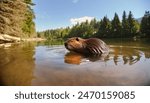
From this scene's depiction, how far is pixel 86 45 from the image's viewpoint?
1658 millimetres

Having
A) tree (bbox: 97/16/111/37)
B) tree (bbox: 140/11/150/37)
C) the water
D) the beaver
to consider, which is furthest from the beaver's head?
tree (bbox: 140/11/150/37)

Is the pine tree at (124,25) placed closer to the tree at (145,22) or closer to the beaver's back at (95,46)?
the tree at (145,22)

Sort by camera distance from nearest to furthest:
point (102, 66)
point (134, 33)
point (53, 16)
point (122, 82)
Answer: point (122, 82), point (102, 66), point (53, 16), point (134, 33)

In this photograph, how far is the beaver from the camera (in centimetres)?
163

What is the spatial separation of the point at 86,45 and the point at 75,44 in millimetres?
83

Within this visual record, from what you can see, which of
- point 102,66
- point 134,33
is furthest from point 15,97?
point 134,33

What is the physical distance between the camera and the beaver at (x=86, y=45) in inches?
64.1

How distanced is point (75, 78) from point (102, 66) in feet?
0.79

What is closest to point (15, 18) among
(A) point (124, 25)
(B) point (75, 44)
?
(B) point (75, 44)

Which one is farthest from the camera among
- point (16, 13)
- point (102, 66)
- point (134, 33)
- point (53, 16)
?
point (134, 33)

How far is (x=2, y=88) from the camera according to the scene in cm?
110

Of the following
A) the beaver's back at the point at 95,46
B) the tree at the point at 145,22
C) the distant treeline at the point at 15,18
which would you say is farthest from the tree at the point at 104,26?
the distant treeline at the point at 15,18

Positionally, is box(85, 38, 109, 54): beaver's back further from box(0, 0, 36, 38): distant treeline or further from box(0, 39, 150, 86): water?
box(0, 0, 36, 38): distant treeline

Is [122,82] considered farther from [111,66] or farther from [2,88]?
[2,88]
